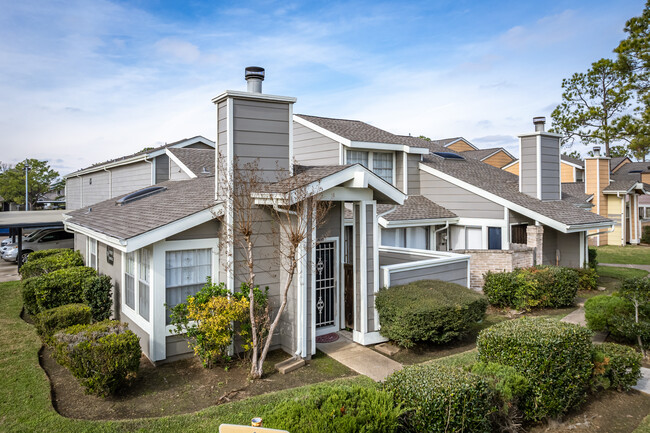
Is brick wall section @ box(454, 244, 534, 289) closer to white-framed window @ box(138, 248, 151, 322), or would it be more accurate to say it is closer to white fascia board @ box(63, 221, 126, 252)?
white-framed window @ box(138, 248, 151, 322)

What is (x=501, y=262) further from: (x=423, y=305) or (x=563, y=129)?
(x=563, y=129)

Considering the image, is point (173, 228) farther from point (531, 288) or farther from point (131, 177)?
point (131, 177)

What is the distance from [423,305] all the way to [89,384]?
232 inches

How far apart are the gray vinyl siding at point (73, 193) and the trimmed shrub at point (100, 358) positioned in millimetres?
27471

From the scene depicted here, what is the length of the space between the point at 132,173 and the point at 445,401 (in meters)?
20.0

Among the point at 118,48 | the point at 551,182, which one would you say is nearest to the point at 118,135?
the point at 118,48

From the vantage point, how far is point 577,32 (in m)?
15.3

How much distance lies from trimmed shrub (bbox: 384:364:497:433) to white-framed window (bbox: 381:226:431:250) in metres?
9.39

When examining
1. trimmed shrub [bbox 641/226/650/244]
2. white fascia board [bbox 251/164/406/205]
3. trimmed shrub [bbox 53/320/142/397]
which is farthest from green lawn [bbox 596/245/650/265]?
trimmed shrub [bbox 53/320/142/397]

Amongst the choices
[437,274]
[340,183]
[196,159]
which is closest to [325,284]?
[340,183]

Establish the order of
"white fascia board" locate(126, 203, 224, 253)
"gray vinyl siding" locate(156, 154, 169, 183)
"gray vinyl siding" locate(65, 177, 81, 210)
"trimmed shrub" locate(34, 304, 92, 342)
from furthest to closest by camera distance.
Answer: "gray vinyl siding" locate(65, 177, 81, 210), "gray vinyl siding" locate(156, 154, 169, 183), "trimmed shrub" locate(34, 304, 92, 342), "white fascia board" locate(126, 203, 224, 253)

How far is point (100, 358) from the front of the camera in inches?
245

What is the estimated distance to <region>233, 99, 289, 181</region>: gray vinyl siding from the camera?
8.31m

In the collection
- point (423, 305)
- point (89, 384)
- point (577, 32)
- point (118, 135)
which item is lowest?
point (89, 384)
